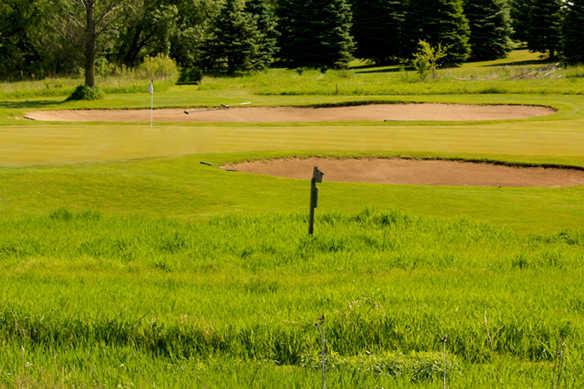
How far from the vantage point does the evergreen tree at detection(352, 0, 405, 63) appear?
84.4m

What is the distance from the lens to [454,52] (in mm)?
79125

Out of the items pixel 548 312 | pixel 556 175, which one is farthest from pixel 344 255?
pixel 556 175

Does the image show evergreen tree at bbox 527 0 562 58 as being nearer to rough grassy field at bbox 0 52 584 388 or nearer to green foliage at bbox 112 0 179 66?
green foliage at bbox 112 0 179 66

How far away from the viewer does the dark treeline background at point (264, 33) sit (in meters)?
68.9

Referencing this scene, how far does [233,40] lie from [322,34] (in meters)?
10.4

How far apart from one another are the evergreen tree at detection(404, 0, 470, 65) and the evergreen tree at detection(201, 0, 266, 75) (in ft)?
57.7

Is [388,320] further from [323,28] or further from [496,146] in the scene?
[323,28]

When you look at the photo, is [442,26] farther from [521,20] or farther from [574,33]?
[521,20]

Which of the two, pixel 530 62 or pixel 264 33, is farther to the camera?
pixel 530 62

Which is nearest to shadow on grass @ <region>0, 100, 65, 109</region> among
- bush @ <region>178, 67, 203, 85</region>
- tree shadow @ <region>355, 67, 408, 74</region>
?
bush @ <region>178, 67, 203, 85</region>

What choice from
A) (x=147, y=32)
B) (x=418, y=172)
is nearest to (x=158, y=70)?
(x=147, y=32)

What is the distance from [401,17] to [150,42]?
27.4 meters

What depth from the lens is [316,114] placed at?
1519 inches

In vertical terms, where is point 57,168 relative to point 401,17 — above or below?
below
